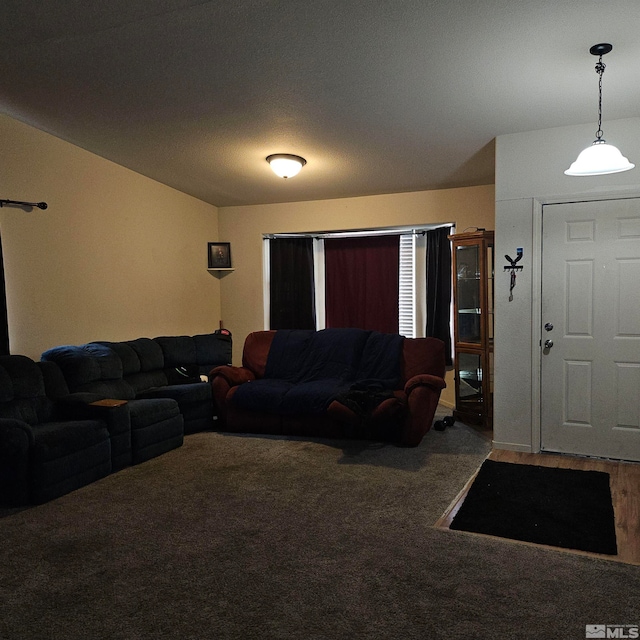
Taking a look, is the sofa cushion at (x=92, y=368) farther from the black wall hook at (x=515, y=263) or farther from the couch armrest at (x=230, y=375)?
the black wall hook at (x=515, y=263)

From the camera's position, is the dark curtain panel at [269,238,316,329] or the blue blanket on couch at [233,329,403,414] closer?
the blue blanket on couch at [233,329,403,414]

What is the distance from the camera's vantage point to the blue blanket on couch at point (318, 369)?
15.3 ft

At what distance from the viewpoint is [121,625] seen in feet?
6.34

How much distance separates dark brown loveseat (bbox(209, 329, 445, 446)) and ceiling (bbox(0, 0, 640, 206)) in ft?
6.14

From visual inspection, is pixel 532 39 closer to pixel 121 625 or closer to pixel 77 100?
pixel 77 100

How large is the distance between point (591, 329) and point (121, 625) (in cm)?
367

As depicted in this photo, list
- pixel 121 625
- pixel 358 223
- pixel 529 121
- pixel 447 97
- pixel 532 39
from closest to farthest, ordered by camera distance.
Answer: pixel 121 625, pixel 532 39, pixel 447 97, pixel 529 121, pixel 358 223

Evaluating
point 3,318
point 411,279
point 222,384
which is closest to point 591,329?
point 411,279

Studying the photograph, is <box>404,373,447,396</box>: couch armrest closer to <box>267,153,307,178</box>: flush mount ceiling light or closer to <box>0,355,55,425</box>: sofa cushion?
<box>267,153,307,178</box>: flush mount ceiling light

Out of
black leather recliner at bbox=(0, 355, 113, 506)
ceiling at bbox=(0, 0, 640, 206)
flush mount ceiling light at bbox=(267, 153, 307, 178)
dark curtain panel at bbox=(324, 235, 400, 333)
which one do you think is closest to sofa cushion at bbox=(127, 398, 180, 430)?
black leather recliner at bbox=(0, 355, 113, 506)

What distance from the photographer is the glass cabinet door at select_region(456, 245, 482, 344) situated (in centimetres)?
524

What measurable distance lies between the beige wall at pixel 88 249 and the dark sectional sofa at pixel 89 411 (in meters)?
0.31

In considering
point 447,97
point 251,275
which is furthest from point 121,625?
point 251,275

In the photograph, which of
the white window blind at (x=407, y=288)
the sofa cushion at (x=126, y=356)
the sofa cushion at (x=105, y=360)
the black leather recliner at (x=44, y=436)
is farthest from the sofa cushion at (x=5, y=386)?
the white window blind at (x=407, y=288)
